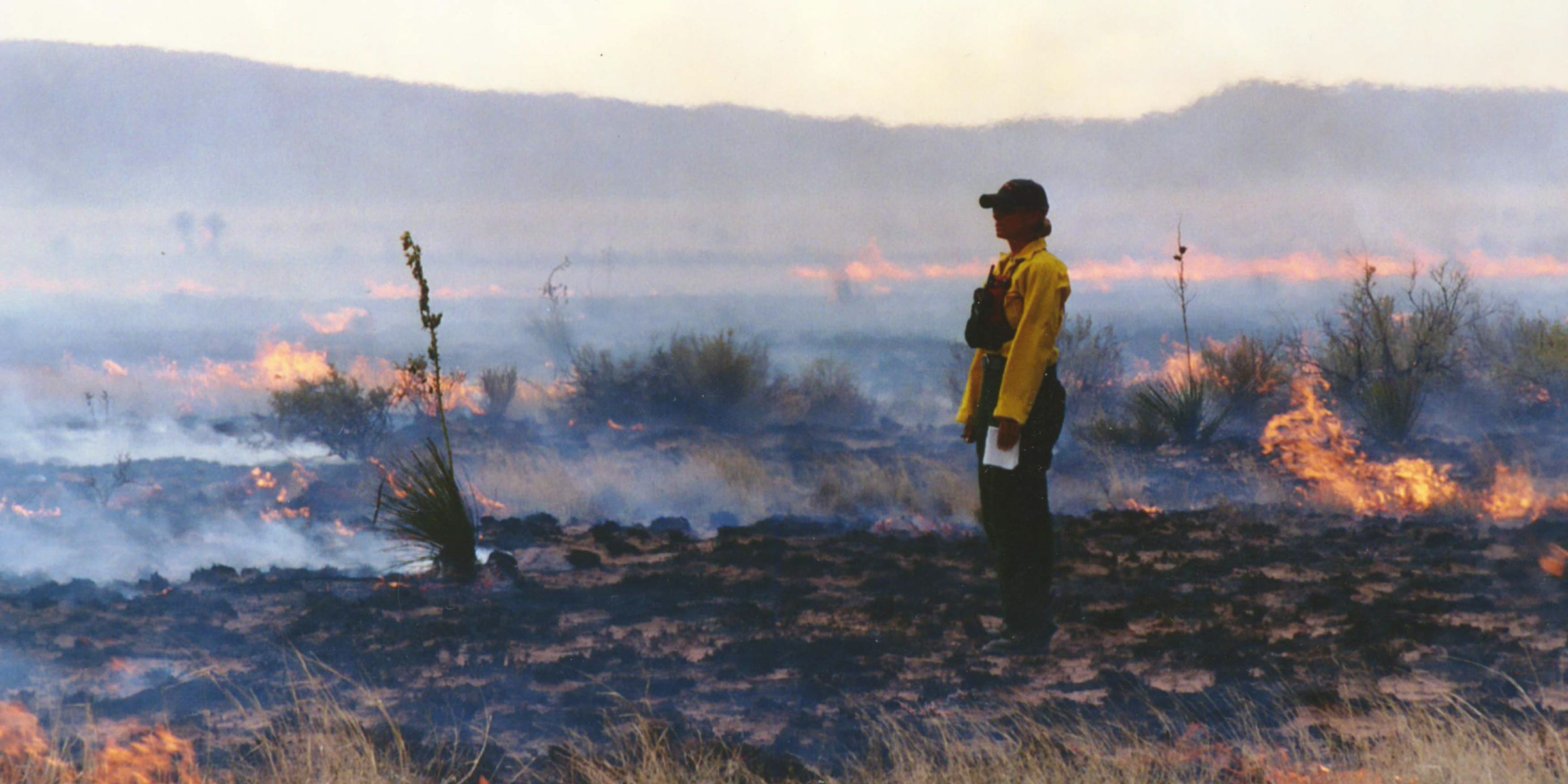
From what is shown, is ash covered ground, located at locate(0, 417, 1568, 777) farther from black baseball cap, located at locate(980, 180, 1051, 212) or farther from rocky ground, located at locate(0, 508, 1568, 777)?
black baseball cap, located at locate(980, 180, 1051, 212)

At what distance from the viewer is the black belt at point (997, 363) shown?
4.83m

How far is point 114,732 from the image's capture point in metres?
4.44

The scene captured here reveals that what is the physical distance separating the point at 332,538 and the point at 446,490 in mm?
1094

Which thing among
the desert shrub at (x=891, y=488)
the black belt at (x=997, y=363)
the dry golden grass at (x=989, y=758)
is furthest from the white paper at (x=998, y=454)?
the desert shrub at (x=891, y=488)

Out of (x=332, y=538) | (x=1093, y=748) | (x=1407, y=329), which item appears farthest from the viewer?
(x=1407, y=329)

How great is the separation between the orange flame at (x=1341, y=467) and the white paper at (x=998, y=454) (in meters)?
4.16

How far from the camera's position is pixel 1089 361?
10078mm

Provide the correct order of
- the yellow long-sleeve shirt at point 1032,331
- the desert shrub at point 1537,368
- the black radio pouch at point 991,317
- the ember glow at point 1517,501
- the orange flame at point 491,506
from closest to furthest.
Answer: the yellow long-sleeve shirt at point 1032,331 < the black radio pouch at point 991,317 < the orange flame at point 491,506 < the ember glow at point 1517,501 < the desert shrub at point 1537,368

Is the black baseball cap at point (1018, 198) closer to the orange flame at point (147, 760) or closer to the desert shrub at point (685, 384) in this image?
the orange flame at point (147, 760)

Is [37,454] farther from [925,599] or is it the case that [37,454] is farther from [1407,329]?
[1407,329]

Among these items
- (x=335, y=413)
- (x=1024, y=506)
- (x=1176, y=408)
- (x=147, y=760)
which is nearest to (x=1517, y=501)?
(x=1176, y=408)

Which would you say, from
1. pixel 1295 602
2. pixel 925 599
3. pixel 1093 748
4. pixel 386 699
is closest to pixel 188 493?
pixel 386 699

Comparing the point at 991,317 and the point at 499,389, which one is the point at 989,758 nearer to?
the point at 991,317

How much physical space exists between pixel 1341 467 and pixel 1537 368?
2360 millimetres
